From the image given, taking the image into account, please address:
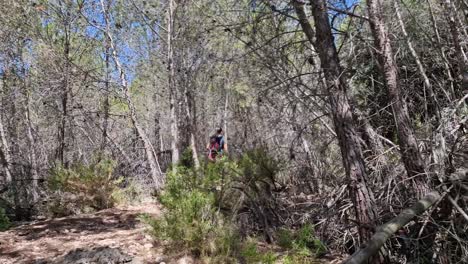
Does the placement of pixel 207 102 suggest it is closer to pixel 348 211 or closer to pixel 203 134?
pixel 203 134

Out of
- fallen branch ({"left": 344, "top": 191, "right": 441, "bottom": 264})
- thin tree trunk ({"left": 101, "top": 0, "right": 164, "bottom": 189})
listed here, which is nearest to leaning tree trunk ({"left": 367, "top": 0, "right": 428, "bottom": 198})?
fallen branch ({"left": 344, "top": 191, "right": 441, "bottom": 264})

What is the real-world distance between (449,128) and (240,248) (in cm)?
245

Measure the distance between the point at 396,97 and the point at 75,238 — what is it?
4292 mm

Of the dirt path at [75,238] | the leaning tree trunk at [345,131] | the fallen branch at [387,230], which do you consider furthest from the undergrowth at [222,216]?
the fallen branch at [387,230]

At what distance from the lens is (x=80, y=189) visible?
7730mm

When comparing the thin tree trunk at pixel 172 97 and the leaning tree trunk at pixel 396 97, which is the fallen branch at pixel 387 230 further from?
the thin tree trunk at pixel 172 97

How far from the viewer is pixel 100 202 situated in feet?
26.1

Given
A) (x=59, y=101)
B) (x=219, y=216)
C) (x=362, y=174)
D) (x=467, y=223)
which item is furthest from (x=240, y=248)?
(x=59, y=101)

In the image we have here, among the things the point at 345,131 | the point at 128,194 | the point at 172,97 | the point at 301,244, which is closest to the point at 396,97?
the point at 345,131

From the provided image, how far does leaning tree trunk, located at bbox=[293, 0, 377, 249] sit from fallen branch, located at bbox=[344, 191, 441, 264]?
0.39 m

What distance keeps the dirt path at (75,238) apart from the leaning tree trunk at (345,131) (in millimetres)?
2228

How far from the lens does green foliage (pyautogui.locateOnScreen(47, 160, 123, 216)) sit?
7.61 meters

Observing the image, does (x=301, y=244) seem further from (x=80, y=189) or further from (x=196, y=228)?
(x=80, y=189)

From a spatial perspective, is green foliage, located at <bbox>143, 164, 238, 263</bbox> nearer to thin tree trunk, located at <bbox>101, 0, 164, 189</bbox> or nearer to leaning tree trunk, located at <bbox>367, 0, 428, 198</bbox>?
leaning tree trunk, located at <bbox>367, 0, 428, 198</bbox>
